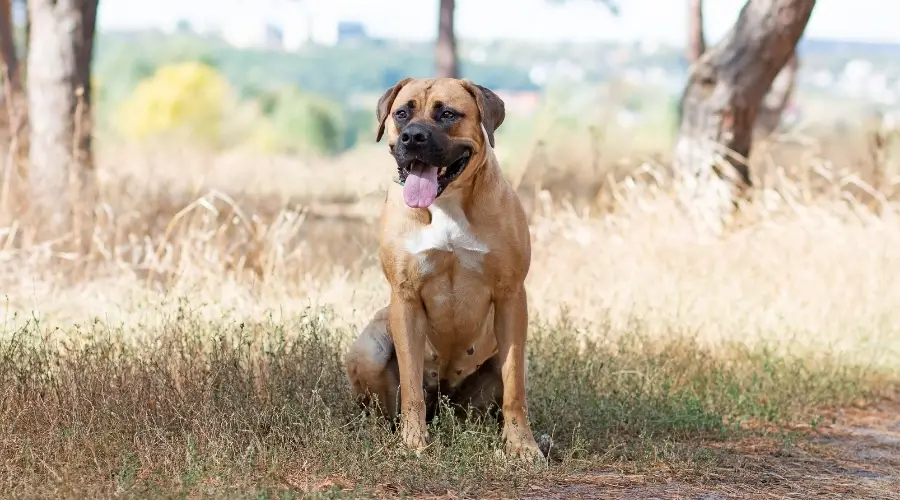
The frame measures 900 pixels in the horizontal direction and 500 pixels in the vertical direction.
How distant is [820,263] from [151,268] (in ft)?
15.1

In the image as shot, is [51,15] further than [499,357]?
Yes

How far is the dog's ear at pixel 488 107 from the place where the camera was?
4.98m

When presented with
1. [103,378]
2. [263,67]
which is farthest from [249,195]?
[263,67]

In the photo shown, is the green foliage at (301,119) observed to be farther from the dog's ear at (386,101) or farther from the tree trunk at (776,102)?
the dog's ear at (386,101)

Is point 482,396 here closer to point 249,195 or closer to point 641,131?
point 249,195

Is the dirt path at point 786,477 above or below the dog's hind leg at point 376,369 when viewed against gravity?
below

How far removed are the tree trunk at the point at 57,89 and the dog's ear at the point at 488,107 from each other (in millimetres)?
4875

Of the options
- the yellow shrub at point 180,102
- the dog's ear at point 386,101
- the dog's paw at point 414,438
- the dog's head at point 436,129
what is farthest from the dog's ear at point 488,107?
the yellow shrub at point 180,102

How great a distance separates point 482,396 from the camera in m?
5.37

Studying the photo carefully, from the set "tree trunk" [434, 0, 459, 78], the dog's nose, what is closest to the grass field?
the dog's nose

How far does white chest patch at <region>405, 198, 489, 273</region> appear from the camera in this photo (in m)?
4.89

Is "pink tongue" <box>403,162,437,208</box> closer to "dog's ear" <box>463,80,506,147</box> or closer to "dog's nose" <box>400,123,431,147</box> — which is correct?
"dog's nose" <box>400,123,431,147</box>

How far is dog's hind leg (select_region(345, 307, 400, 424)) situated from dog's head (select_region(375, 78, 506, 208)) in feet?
2.59

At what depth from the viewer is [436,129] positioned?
4.79m
